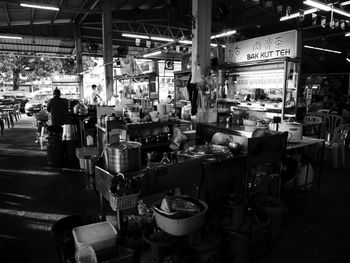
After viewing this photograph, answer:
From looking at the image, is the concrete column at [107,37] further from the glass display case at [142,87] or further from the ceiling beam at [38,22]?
the ceiling beam at [38,22]

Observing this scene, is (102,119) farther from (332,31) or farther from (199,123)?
(332,31)

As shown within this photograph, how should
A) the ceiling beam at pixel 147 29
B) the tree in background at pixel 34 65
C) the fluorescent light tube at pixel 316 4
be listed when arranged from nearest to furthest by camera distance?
the fluorescent light tube at pixel 316 4
the ceiling beam at pixel 147 29
the tree in background at pixel 34 65

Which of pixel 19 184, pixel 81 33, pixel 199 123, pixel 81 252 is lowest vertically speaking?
pixel 19 184

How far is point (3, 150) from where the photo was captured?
698cm

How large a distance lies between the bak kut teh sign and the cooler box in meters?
4.46

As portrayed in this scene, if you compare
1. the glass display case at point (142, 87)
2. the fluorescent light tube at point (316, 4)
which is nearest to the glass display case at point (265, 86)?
the glass display case at point (142, 87)

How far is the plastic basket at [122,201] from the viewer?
188cm

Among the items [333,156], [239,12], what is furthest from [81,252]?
[239,12]

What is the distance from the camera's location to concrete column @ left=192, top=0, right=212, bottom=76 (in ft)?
16.8

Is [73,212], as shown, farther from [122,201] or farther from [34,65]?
[34,65]

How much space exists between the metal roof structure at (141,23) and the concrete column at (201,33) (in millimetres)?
3387

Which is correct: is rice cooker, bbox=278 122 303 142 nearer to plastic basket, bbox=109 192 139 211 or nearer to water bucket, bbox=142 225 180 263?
water bucket, bbox=142 225 180 263

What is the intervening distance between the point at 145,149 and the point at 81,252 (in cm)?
287

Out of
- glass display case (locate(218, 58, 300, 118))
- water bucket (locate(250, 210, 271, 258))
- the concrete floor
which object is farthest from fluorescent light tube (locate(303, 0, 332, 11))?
water bucket (locate(250, 210, 271, 258))
